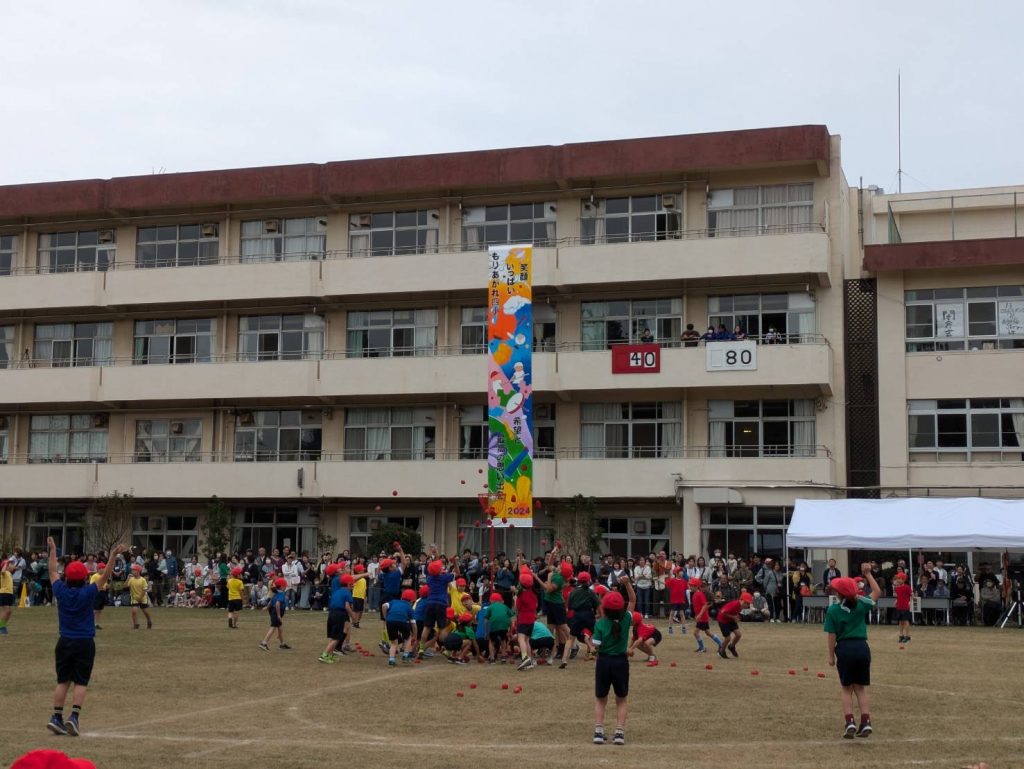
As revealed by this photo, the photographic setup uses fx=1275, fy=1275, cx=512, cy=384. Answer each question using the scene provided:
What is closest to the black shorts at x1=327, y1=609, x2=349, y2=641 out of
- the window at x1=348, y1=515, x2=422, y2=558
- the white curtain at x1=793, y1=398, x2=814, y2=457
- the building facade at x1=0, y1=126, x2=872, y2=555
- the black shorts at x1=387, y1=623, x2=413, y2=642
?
the black shorts at x1=387, y1=623, x2=413, y2=642

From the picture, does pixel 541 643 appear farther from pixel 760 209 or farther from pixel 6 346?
pixel 6 346

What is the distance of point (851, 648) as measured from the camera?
13.7 meters

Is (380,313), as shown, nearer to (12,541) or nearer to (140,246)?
(140,246)

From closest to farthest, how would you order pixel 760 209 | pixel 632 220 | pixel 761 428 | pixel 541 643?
1. pixel 541 643
2. pixel 761 428
3. pixel 760 209
4. pixel 632 220

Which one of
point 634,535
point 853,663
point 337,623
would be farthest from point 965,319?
point 853,663

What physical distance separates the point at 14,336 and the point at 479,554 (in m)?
20.4

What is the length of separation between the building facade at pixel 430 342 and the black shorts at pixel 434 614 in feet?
60.9

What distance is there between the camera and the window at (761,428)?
40531 millimetres

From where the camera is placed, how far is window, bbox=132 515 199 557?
46.3 metres

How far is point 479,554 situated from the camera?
42.4 m

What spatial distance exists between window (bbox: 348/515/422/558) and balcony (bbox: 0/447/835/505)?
2.63ft

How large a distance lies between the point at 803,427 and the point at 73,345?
88.6 feet

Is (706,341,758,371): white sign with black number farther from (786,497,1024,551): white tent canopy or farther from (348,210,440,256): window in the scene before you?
(348,210,440,256): window

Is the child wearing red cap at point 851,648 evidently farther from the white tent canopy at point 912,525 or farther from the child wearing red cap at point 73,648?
the white tent canopy at point 912,525
